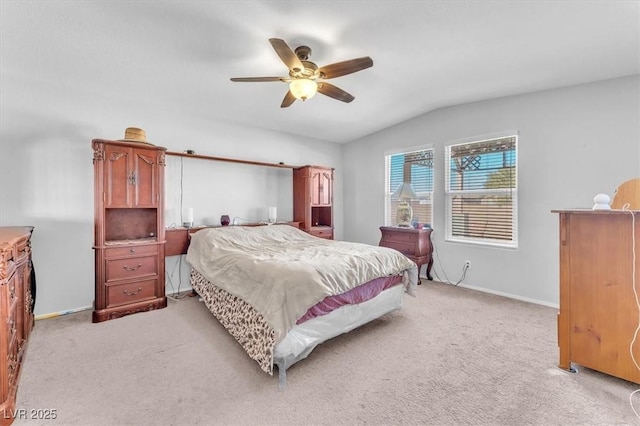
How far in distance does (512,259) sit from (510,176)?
3.60 ft

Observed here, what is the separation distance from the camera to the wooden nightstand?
4.11m

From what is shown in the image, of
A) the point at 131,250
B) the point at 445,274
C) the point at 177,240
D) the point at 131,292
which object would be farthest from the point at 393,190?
the point at 131,292

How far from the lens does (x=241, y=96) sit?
136 inches

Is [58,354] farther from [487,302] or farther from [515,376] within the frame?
[487,302]

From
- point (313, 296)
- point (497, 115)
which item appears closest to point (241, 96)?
point (313, 296)

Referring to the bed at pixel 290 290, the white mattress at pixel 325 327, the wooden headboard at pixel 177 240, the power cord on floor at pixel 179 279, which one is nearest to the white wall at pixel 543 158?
the bed at pixel 290 290

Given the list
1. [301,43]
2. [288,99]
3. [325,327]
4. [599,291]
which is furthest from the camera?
[288,99]

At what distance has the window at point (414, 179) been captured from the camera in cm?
453

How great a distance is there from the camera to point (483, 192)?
392cm

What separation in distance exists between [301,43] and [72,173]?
2.90 meters

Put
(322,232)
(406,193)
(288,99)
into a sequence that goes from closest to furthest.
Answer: (288,99), (406,193), (322,232)

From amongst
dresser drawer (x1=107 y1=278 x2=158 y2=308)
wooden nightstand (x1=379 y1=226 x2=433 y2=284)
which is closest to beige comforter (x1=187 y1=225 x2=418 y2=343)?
dresser drawer (x1=107 y1=278 x2=158 y2=308)

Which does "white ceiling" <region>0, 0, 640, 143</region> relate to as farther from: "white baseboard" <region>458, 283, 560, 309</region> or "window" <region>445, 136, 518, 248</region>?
"white baseboard" <region>458, 283, 560, 309</region>

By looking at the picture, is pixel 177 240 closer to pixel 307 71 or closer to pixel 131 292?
pixel 131 292
